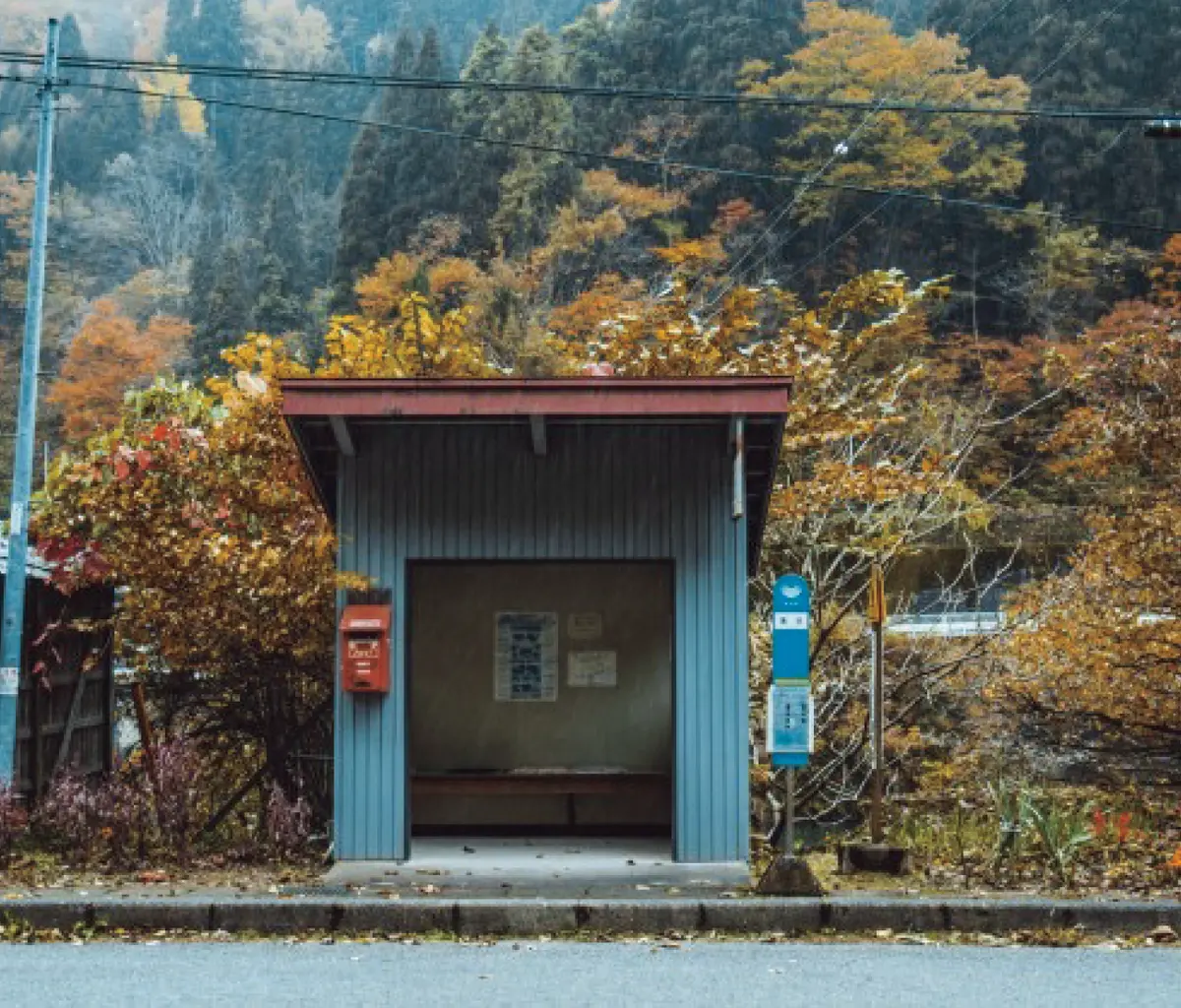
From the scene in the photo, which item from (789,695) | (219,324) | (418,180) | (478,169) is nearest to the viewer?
(789,695)

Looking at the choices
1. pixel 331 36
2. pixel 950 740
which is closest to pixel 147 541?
pixel 950 740

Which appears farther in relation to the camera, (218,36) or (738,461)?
(218,36)

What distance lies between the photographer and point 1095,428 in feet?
49.2

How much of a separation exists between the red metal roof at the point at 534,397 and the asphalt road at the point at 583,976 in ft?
11.4

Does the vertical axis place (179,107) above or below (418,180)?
above

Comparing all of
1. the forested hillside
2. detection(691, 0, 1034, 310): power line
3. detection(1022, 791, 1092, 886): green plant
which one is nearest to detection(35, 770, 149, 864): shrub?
detection(1022, 791, 1092, 886): green plant

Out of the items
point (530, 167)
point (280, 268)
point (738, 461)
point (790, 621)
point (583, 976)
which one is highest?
point (530, 167)

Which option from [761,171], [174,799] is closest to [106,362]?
[761,171]

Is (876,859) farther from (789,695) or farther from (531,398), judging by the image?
(531,398)

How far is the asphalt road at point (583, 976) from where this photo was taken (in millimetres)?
6695

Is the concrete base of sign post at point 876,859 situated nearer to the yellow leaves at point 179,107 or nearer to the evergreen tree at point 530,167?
the evergreen tree at point 530,167

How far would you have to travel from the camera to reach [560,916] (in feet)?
28.7

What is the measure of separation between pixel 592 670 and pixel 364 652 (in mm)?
3985

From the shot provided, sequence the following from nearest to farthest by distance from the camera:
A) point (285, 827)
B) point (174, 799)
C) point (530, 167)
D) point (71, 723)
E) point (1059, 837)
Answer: point (1059, 837)
point (174, 799)
point (285, 827)
point (71, 723)
point (530, 167)
